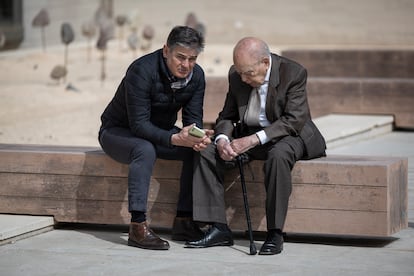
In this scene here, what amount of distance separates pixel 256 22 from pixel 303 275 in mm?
15425

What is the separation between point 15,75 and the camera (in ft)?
47.2

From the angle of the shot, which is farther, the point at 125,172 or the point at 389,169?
the point at 125,172

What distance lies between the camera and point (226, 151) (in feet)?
18.6

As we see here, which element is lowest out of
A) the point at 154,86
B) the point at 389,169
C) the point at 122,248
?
the point at 122,248

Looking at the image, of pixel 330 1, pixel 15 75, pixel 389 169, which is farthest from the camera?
pixel 330 1

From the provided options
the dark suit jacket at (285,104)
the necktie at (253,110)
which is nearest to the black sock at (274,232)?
the dark suit jacket at (285,104)

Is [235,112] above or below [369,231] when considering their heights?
above

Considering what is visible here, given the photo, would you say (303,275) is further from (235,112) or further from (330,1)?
(330,1)

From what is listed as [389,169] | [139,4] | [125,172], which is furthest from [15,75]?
[389,169]

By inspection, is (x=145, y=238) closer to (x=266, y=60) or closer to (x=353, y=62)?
(x=266, y=60)

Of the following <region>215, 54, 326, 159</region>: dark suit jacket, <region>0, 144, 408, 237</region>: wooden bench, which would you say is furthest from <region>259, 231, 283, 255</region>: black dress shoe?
<region>215, 54, 326, 159</region>: dark suit jacket

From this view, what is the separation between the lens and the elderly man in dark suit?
5605 millimetres

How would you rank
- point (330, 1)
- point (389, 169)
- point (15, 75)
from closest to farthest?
1. point (389, 169)
2. point (15, 75)
3. point (330, 1)

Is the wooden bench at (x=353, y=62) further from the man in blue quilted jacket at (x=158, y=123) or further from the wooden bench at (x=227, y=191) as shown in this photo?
the man in blue quilted jacket at (x=158, y=123)
